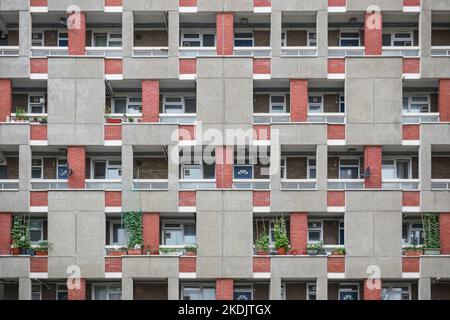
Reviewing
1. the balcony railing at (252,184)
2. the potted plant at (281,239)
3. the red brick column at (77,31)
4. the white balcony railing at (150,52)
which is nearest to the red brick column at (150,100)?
the white balcony railing at (150,52)

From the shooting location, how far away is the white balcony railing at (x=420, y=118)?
4434 cm

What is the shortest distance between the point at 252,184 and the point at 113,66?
28.3ft

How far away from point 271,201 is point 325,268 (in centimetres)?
395

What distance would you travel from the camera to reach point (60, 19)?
4538 cm

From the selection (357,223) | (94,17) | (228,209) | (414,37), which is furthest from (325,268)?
(94,17)

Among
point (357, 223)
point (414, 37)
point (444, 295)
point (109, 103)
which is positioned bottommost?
point (444, 295)

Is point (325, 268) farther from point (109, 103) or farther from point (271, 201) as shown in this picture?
point (109, 103)

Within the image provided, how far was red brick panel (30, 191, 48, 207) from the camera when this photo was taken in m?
43.5

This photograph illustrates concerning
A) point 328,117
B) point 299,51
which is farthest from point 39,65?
point 328,117

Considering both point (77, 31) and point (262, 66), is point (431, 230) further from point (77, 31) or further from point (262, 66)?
point (77, 31)

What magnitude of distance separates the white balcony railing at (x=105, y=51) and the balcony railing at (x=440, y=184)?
16.1m

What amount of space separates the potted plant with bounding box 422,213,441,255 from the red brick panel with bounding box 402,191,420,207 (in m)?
0.77

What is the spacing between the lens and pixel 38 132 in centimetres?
4375

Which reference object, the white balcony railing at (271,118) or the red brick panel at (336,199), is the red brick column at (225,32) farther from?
the red brick panel at (336,199)
